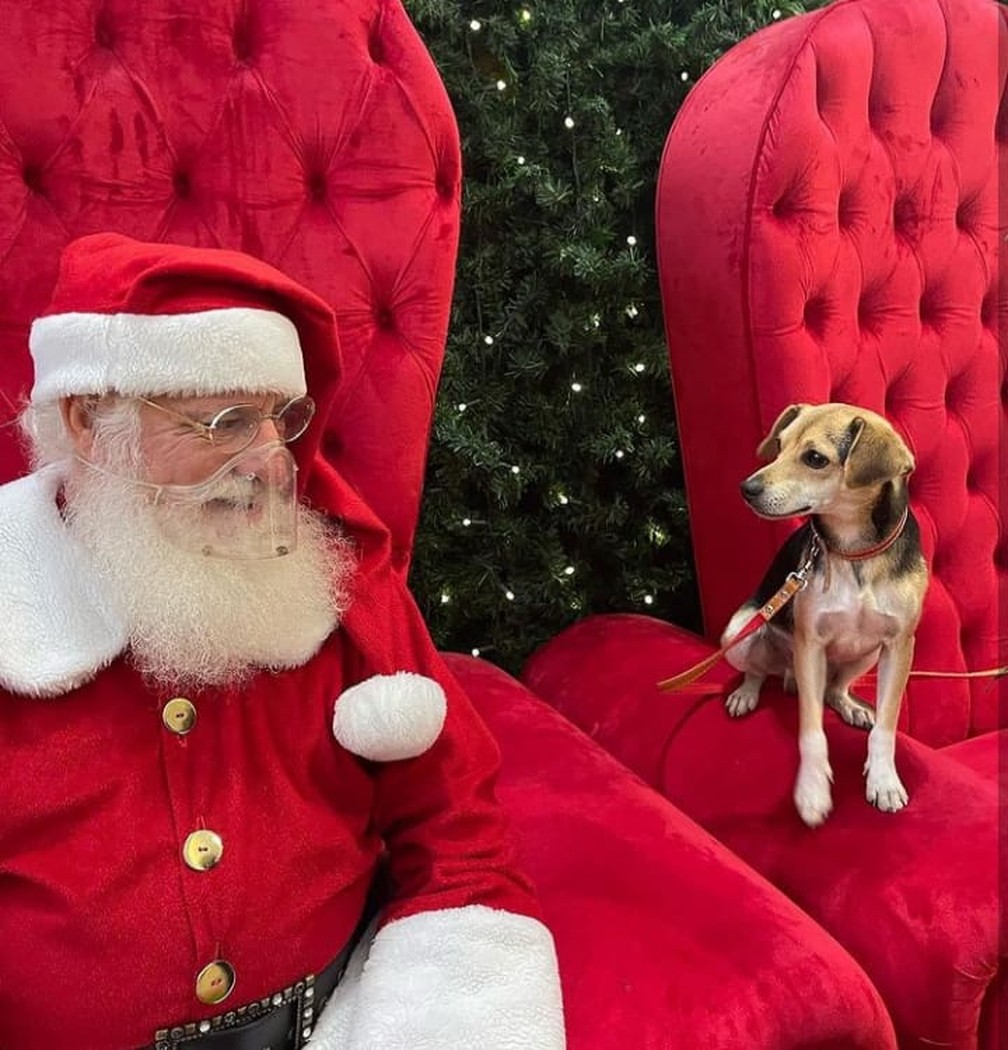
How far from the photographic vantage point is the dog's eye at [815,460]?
99 cm

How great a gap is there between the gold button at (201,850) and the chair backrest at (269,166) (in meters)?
0.47

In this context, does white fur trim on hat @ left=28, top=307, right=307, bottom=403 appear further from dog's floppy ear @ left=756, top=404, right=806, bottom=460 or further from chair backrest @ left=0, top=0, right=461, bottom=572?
dog's floppy ear @ left=756, top=404, right=806, bottom=460

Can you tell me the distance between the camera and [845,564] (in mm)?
1035

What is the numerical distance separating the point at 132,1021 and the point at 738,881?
54cm

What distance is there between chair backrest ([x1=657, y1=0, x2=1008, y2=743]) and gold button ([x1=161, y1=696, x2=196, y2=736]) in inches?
34.0

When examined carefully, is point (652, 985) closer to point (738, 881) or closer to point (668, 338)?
point (738, 881)

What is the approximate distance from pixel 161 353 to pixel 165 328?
0.06ft

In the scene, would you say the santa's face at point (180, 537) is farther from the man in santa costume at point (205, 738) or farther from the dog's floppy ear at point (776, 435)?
the dog's floppy ear at point (776, 435)

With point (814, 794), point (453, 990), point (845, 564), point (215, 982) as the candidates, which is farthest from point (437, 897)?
point (845, 564)

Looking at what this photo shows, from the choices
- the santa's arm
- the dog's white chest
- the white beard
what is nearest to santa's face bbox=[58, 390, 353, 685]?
the white beard

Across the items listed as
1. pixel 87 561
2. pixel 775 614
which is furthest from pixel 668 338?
pixel 87 561

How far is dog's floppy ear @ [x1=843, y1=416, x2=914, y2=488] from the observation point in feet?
3.22

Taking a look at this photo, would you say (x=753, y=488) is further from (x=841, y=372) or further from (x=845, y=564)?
(x=841, y=372)

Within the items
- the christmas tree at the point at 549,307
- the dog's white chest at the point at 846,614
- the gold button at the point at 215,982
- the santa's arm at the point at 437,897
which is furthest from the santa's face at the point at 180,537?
the christmas tree at the point at 549,307
